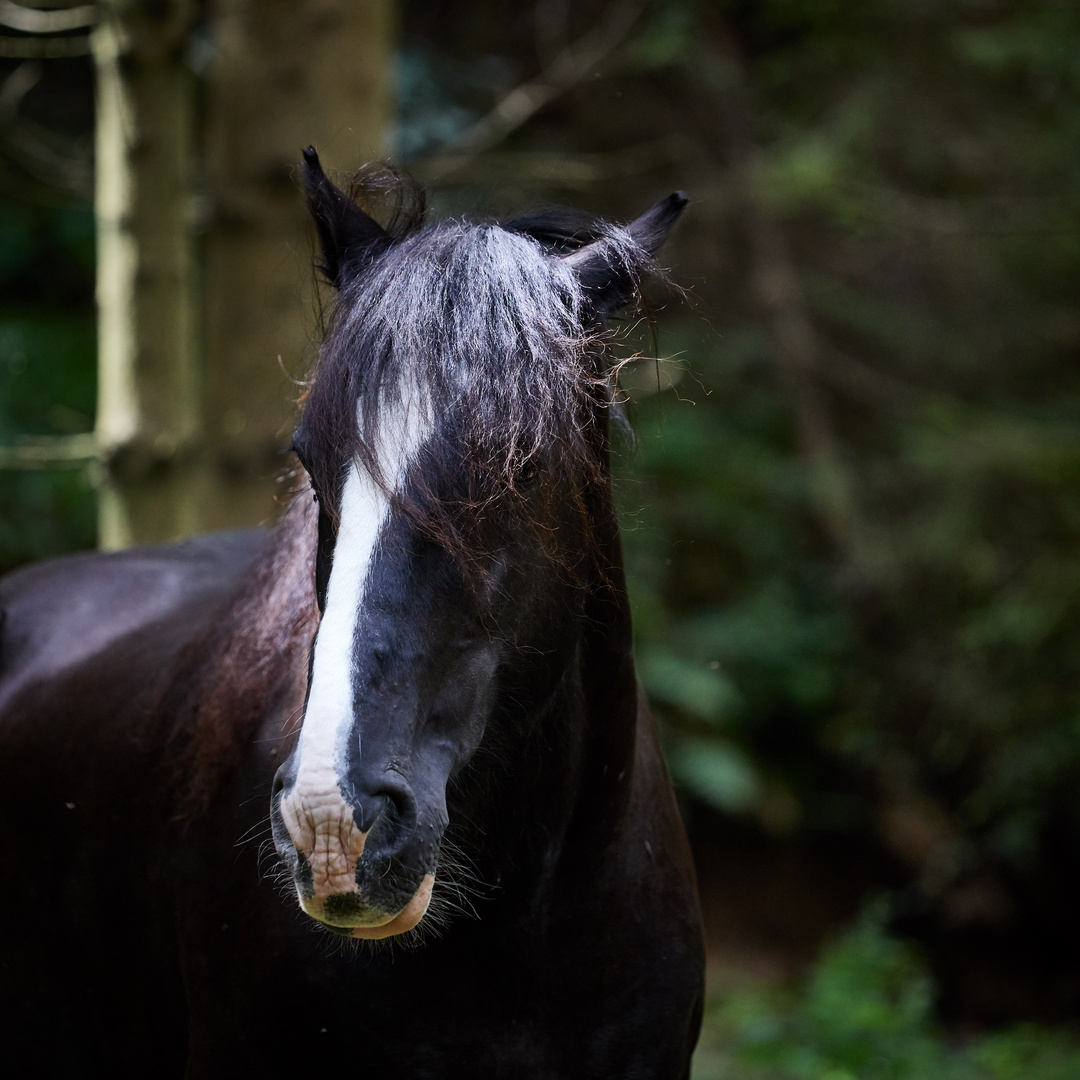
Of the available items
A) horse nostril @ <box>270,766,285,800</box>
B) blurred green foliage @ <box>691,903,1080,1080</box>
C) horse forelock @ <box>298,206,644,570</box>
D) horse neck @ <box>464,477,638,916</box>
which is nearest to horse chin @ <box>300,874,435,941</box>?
horse nostril @ <box>270,766,285,800</box>

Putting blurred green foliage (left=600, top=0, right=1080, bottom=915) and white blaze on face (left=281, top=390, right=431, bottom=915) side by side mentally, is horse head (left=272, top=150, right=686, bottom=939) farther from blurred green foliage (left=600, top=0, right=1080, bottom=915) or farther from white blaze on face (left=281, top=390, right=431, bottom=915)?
blurred green foliage (left=600, top=0, right=1080, bottom=915)

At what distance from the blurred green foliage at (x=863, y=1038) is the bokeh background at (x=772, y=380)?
3cm

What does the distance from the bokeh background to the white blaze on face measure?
3.06m

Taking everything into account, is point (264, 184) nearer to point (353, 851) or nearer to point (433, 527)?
point (433, 527)

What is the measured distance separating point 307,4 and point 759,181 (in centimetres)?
401

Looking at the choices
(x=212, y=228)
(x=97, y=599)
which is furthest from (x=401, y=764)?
(x=212, y=228)

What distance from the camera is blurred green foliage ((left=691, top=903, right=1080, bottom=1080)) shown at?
534cm

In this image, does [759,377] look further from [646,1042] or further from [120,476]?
[646,1042]

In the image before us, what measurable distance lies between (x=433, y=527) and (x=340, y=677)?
0.85 ft

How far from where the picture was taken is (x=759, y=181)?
27.1ft

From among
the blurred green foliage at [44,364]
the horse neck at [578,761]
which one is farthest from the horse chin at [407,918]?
the blurred green foliage at [44,364]

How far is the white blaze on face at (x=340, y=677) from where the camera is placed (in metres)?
1.50

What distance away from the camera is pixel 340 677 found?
1565 mm

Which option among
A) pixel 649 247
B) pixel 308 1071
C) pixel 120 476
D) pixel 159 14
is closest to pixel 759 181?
pixel 159 14
